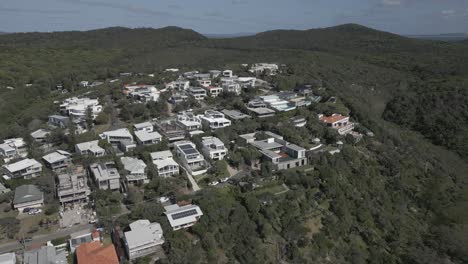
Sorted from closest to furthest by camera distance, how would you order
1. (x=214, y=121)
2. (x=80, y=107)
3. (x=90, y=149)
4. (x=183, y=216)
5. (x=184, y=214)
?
(x=183, y=216) → (x=184, y=214) → (x=90, y=149) → (x=214, y=121) → (x=80, y=107)

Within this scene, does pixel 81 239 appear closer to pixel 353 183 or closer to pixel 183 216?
pixel 183 216

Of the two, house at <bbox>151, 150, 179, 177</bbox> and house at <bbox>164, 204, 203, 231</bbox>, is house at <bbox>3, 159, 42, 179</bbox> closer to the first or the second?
house at <bbox>151, 150, 179, 177</bbox>

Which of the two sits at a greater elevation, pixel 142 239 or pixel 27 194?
pixel 27 194

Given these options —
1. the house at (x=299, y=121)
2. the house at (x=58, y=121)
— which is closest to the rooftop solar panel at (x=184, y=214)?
the house at (x=299, y=121)

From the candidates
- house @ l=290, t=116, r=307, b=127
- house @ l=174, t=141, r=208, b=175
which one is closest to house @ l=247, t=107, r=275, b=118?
house @ l=290, t=116, r=307, b=127

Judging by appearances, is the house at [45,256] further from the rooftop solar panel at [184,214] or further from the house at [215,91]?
the house at [215,91]

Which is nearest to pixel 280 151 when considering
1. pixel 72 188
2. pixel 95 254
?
pixel 72 188

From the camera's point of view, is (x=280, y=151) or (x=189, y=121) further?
(x=189, y=121)
